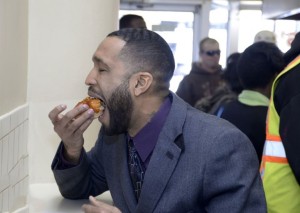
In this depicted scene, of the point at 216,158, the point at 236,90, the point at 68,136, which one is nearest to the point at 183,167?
the point at 216,158

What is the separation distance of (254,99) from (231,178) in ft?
4.03

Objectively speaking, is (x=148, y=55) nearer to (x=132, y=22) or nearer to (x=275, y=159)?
(x=275, y=159)

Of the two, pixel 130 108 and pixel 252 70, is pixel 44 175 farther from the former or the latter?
pixel 252 70

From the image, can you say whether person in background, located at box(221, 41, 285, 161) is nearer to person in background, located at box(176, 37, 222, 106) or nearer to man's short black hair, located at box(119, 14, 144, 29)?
man's short black hair, located at box(119, 14, 144, 29)

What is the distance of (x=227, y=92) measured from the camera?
3.07 m

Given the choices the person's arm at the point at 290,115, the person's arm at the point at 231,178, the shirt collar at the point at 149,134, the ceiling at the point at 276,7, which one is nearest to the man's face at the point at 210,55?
the ceiling at the point at 276,7

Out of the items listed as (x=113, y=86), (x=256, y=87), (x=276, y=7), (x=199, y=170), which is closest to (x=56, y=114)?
(x=113, y=86)

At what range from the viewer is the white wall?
77.6 inches

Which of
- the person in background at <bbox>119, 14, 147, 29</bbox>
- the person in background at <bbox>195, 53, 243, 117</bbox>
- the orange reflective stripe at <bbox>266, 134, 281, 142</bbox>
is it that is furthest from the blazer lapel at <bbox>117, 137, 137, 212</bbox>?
the person in background at <bbox>119, 14, 147, 29</bbox>

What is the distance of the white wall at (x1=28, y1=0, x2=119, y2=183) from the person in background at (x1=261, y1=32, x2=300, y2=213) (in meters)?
0.69

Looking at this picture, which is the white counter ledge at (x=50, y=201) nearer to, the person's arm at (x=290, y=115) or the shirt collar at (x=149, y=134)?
the shirt collar at (x=149, y=134)

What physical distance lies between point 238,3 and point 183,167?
5704 millimetres

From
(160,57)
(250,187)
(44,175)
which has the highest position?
(160,57)

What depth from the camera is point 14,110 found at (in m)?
1.77
